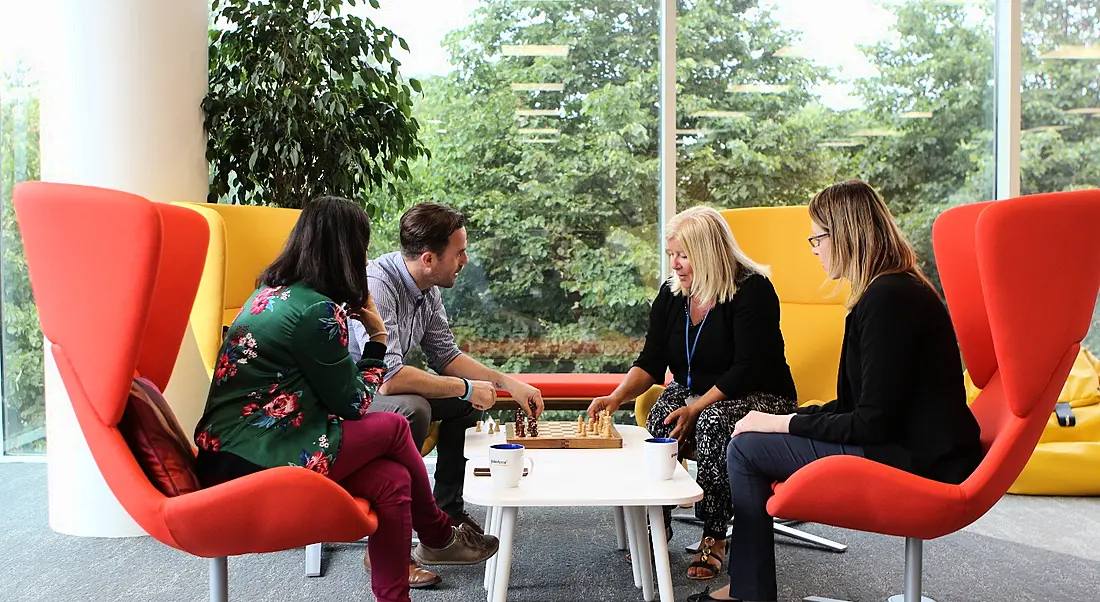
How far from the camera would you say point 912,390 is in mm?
2072

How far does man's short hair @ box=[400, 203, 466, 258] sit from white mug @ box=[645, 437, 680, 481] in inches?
43.9

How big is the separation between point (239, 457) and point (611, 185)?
289 cm

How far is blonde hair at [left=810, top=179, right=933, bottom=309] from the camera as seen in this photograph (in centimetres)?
219

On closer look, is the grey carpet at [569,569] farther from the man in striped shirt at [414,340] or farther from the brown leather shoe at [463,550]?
the man in striped shirt at [414,340]

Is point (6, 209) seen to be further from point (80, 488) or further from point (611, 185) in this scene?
point (611, 185)

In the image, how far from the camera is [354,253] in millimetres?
2154

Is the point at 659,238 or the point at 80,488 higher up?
the point at 659,238

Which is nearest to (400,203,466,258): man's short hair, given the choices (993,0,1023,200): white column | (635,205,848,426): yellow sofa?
(635,205,848,426): yellow sofa

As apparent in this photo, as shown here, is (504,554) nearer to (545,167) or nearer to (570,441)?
(570,441)

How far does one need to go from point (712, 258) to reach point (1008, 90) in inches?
101

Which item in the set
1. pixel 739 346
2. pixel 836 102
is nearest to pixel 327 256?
pixel 739 346

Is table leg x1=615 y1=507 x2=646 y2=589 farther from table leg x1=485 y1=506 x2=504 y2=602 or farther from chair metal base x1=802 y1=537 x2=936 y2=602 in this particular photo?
chair metal base x1=802 y1=537 x2=936 y2=602

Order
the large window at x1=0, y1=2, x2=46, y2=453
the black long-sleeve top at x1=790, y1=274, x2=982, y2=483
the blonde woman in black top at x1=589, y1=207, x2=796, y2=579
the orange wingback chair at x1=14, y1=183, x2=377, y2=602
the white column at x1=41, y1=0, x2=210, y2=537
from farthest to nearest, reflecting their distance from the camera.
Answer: the large window at x1=0, y1=2, x2=46, y2=453, the white column at x1=41, y1=0, x2=210, y2=537, the blonde woman in black top at x1=589, y1=207, x2=796, y2=579, the black long-sleeve top at x1=790, y1=274, x2=982, y2=483, the orange wingback chair at x1=14, y1=183, x2=377, y2=602

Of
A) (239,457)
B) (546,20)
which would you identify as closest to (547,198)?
(546,20)
